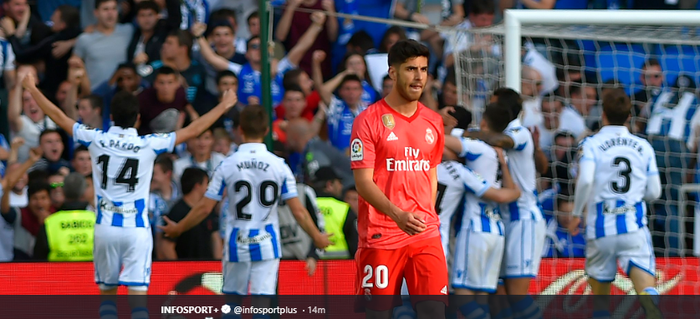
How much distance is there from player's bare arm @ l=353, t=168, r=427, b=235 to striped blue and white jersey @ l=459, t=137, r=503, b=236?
244cm

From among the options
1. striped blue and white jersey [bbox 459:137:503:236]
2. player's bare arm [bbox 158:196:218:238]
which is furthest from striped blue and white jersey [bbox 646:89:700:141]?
player's bare arm [bbox 158:196:218:238]

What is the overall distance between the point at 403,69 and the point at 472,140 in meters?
2.32

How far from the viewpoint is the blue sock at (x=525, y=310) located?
8.34 m

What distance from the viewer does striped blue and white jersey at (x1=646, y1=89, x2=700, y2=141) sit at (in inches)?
447

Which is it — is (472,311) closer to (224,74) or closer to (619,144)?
(619,144)

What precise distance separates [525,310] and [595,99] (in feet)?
14.7

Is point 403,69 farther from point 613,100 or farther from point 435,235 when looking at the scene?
point 613,100

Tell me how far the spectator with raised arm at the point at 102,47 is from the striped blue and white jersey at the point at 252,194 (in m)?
4.11

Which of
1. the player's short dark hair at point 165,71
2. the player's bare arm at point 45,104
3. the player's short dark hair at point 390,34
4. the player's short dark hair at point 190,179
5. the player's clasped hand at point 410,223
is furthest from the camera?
the player's short dark hair at point 390,34

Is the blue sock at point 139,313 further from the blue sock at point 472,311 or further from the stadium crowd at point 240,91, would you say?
the blue sock at point 472,311

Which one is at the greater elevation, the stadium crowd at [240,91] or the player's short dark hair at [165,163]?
the stadium crowd at [240,91]

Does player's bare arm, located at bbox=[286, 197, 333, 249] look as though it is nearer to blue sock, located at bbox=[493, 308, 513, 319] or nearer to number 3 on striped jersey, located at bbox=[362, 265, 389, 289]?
blue sock, located at bbox=[493, 308, 513, 319]

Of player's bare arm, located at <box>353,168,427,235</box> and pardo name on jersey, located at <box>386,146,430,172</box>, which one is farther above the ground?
pardo name on jersey, located at <box>386,146,430,172</box>

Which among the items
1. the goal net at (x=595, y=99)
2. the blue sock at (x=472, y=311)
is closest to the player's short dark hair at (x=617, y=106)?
the goal net at (x=595, y=99)
